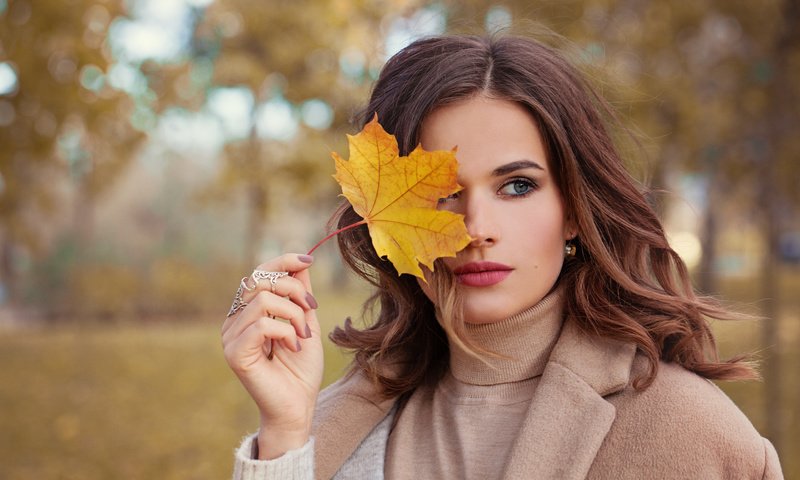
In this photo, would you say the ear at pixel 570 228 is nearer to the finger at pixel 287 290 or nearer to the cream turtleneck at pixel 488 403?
the cream turtleneck at pixel 488 403

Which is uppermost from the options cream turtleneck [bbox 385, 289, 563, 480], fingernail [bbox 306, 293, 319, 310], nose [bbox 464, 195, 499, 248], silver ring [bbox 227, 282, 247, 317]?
silver ring [bbox 227, 282, 247, 317]

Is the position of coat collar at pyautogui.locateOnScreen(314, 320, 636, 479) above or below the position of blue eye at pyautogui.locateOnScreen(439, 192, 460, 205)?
below

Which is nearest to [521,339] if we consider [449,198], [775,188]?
[449,198]

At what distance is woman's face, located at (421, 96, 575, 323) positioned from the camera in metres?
1.88

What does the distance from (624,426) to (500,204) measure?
60cm

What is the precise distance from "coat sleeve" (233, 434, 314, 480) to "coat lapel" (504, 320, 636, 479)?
496mm

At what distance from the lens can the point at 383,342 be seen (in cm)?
234

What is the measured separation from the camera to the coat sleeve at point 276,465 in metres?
1.86

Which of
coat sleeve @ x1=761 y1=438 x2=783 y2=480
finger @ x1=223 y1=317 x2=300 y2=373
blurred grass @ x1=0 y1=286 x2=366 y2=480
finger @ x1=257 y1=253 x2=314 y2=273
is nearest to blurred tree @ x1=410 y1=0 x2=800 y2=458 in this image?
blurred grass @ x1=0 y1=286 x2=366 y2=480

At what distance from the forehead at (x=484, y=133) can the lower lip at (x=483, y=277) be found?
25 cm

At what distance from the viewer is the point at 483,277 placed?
1927mm

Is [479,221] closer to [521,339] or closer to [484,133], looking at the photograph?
[484,133]

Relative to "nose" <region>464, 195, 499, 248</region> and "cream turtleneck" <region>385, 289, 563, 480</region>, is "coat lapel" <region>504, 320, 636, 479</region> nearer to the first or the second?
"cream turtleneck" <region>385, 289, 563, 480</region>

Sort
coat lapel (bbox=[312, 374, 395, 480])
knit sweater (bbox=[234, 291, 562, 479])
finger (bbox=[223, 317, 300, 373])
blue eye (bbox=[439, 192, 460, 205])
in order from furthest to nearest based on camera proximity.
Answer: coat lapel (bbox=[312, 374, 395, 480]) → knit sweater (bbox=[234, 291, 562, 479]) → blue eye (bbox=[439, 192, 460, 205]) → finger (bbox=[223, 317, 300, 373])
